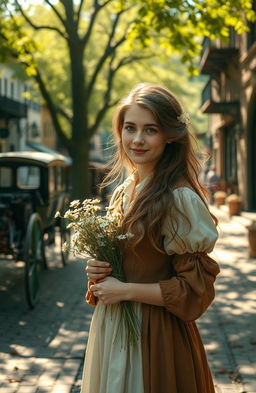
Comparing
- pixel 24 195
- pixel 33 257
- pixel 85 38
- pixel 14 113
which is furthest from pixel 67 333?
pixel 14 113

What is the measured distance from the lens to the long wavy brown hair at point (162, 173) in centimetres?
249

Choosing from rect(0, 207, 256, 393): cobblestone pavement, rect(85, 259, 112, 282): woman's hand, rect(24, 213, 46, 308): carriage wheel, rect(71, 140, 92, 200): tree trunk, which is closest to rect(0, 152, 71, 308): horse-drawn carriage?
rect(24, 213, 46, 308): carriage wheel

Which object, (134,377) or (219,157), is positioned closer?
(134,377)

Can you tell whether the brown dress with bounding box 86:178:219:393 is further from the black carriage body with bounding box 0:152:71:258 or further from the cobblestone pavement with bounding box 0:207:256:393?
the black carriage body with bounding box 0:152:71:258

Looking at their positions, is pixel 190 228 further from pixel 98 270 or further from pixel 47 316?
pixel 47 316

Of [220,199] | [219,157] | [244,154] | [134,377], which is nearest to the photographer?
[134,377]

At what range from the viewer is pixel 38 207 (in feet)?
32.3

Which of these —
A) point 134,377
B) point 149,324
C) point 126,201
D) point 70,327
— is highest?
point 126,201

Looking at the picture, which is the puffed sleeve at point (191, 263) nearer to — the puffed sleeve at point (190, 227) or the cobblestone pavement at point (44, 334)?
the puffed sleeve at point (190, 227)

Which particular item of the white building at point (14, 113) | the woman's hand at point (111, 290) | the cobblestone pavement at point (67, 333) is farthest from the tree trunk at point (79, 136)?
the woman's hand at point (111, 290)

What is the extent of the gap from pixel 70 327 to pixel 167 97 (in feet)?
15.1

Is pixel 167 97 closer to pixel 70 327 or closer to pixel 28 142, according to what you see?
pixel 70 327

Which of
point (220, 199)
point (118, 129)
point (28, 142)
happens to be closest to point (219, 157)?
point (220, 199)

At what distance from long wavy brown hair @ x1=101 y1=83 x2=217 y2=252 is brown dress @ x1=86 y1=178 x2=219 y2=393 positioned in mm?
70
